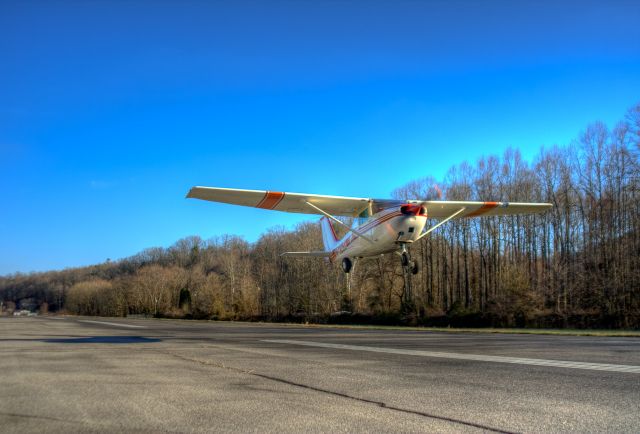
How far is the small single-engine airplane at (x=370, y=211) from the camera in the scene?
20.1 metres

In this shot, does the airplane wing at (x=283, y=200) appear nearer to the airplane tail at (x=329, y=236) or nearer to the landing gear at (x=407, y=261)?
the landing gear at (x=407, y=261)

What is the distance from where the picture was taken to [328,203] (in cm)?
2352

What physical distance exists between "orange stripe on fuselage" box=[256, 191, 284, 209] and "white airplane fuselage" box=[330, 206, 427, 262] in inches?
180

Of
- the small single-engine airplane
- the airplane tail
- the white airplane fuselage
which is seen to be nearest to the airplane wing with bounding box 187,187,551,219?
the small single-engine airplane

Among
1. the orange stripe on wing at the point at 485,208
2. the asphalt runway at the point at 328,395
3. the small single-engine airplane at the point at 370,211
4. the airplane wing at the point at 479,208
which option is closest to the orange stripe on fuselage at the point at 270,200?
the small single-engine airplane at the point at 370,211

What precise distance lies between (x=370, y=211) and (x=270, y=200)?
5030 millimetres

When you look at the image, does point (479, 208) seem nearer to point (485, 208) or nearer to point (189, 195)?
point (485, 208)

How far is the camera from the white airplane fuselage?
65.6ft

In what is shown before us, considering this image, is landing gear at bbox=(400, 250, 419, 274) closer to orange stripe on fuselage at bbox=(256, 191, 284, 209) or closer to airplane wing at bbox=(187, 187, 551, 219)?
airplane wing at bbox=(187, 187, 551, 219)

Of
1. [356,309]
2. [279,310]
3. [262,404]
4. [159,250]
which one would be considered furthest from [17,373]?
[159,250]

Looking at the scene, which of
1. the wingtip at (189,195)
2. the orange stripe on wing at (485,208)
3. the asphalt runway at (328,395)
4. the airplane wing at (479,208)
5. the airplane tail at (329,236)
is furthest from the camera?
the airplane tail at (329,236)

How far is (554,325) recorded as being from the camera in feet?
119

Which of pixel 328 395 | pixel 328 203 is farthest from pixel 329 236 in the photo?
pixel 328 395

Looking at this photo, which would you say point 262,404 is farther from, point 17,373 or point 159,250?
point 159,250
